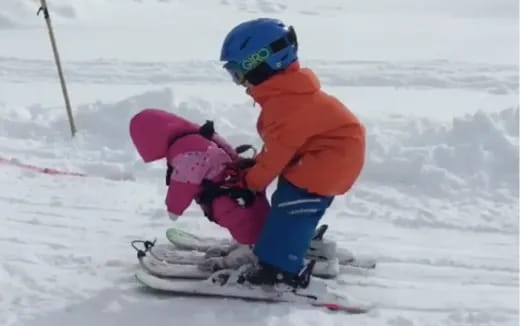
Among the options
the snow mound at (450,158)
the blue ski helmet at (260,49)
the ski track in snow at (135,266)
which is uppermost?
the blue ski helmet at (260,49)

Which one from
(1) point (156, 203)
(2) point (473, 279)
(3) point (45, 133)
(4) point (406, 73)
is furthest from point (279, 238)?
(4) point (406, 73)

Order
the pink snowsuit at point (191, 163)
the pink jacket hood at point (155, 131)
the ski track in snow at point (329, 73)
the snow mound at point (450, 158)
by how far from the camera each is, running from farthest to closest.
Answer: the ski track in snow at point (329, 73) < the snow mound at point (450, 158) < the pink jacket hood at point (155, 131) < the pink snowsuit at point (191, 163)

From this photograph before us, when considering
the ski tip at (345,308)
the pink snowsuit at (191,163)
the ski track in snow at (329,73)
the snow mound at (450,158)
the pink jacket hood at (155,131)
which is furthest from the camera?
the ski track in snow at (329,73)

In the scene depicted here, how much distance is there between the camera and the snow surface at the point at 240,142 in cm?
429

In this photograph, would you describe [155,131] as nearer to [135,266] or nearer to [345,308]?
[135,266]

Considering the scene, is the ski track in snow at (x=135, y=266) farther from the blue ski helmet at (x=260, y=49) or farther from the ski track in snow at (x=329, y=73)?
the ski track in snow at (x=329, y=73)

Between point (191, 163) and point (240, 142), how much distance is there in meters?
2.30

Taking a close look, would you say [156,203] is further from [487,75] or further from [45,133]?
[487,75]

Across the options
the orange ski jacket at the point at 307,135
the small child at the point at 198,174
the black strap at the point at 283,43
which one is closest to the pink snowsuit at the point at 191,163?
the small child at the point at 198,174

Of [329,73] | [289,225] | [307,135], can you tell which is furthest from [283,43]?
[329,73]

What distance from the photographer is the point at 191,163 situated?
4.38 m

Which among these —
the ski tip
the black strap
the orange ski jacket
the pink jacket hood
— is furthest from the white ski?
the black strap

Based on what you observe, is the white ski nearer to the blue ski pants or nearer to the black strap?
the blue ski pants

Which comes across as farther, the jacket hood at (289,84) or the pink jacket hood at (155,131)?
the pink jacket hood at (155,131)
